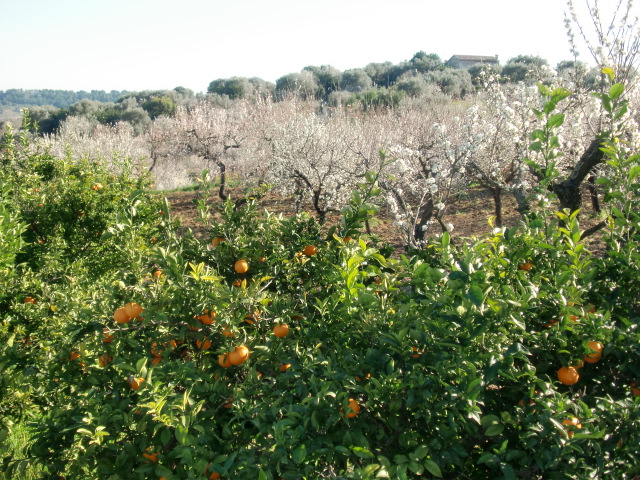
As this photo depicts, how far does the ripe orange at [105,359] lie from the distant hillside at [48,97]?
76203 millimetres

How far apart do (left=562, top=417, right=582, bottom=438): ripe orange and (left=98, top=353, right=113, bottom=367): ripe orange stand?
147 cm

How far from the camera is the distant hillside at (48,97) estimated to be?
2827 inches

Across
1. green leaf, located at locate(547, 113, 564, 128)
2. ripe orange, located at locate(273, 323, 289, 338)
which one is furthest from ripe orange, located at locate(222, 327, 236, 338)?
green leaf, located at locate(547, 113, 564, 128)

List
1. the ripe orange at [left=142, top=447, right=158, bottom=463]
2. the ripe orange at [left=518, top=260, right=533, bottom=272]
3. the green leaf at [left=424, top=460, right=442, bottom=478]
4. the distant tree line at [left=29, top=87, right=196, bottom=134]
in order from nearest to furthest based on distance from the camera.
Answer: the green leaf at [left=424, top=460, right=442, bottom=478] < the ripe orange at [left=142, top=447, right=158, bottom=463] < the ripe orange at [left=518, top=260, right=533, bottom=272] < the distant tree line at [left=29, top=87, right=196, bottom=134]

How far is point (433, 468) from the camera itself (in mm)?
1146

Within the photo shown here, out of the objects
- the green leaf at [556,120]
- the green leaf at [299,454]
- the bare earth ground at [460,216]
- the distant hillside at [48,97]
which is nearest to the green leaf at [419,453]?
the green leaf at [299,454]

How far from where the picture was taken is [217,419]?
152 cm

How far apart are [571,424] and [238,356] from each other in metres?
0.97

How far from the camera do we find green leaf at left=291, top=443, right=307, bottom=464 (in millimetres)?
1163

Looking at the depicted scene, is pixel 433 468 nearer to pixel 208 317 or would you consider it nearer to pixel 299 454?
pixel 299 454

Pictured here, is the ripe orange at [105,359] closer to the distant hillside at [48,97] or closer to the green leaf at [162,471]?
the green leaf at [162,471]

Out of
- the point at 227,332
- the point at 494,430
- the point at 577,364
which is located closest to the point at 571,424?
the point at 494,430

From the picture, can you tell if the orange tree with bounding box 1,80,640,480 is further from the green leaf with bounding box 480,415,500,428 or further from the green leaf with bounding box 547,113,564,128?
the green leaf with bounding box 547,113,564,128

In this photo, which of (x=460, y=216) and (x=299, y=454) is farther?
(x=460, y=216)
